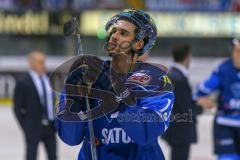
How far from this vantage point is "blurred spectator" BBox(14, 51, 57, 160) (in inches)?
314

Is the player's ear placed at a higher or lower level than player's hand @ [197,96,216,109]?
higher

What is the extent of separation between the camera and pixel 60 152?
1064 centimetres

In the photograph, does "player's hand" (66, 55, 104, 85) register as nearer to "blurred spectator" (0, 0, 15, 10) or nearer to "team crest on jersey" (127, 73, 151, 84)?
"team crest on jersey" (127, 73, 151, 84)

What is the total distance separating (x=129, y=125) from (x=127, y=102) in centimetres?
9

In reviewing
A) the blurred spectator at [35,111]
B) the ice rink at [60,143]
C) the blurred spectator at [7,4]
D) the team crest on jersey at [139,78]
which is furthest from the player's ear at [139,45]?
the blurred spectator at [7,4]

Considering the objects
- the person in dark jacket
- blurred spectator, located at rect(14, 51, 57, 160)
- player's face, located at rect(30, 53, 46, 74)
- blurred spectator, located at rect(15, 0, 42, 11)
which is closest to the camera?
the person in dark jacket

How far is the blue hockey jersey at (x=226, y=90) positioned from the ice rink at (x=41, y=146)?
1.99 meters

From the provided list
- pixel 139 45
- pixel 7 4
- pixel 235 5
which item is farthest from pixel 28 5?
pixel 139 45

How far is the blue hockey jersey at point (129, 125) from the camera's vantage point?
3004 millimetres

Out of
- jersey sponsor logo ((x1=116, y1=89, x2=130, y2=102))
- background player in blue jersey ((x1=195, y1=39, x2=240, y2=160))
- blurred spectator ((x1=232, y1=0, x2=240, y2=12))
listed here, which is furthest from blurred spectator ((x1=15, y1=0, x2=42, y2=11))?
jersey sponsor logo ((x1=116, y1=89, x2=130, y2=102))

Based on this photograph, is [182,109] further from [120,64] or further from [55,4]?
[55,4]

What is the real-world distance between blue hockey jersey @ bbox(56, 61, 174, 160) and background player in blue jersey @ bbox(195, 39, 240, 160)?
4.16m

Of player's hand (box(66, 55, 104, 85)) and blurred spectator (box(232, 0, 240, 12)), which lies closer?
player's hand (box(66, 55, 104, 85))

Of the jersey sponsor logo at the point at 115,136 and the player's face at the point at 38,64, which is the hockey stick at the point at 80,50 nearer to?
the jersey sponsor logo at the point at 115,136
